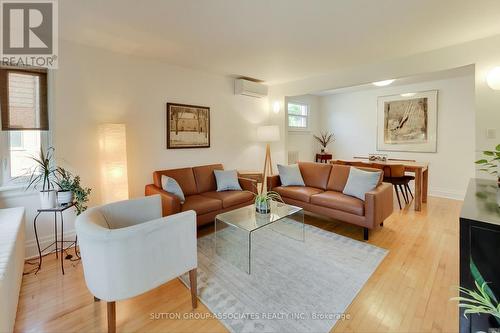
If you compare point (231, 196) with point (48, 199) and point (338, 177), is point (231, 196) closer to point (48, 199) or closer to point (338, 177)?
point (338, 177)

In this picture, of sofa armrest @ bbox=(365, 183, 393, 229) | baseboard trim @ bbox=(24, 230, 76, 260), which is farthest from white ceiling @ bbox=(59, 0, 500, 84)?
baseboard trim @ bbox=(24, 230, 76, 260)

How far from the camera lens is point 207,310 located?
1779 mm

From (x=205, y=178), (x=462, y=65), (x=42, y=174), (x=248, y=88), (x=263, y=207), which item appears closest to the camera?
Answer: (x=42, y=174)

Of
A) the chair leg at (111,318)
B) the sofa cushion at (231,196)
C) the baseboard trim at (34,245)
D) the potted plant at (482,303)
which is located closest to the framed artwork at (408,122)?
the sofa cushion at (231,196)

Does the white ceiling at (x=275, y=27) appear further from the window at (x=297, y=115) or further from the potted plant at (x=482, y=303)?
the window at (x=297, y=115)

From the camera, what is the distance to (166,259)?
165 cm

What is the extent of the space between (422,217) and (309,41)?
318 centimetres

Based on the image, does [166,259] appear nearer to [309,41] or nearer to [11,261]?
[11,261]

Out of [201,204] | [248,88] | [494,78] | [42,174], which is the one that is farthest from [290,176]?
[42,174]

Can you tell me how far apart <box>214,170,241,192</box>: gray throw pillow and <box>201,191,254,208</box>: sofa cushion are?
0.44 feet

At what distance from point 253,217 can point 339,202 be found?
1.23 metres

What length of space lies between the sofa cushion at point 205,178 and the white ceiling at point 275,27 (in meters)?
1.65

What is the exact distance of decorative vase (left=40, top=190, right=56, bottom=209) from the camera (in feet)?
7.67

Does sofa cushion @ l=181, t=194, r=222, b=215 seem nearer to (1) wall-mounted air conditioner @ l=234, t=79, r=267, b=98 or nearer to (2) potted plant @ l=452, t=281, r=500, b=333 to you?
(1) wall-mounted air conditioner @ l=234, t=79, r=267, b=98
